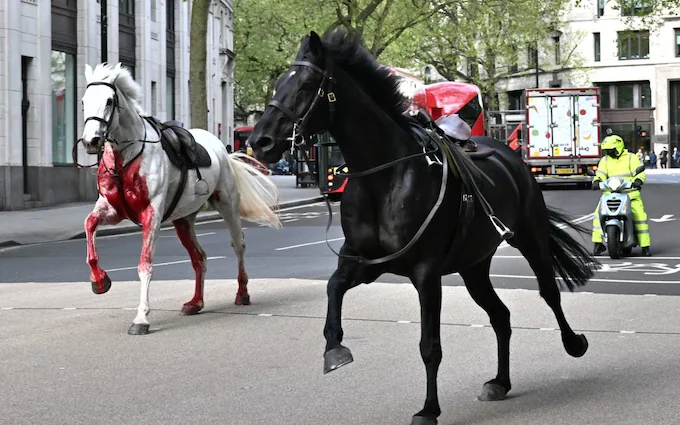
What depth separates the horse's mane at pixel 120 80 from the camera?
969 cm

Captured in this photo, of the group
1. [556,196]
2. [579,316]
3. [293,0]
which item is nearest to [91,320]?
[579,316]

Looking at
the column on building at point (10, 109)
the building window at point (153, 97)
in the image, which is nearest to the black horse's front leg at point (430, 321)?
the column on building at point (10, 109)

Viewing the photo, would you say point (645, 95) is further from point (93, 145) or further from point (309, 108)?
point (309, 108)

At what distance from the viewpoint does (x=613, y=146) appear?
16719 millimetres

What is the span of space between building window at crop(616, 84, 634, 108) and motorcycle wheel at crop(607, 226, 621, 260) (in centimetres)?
6952

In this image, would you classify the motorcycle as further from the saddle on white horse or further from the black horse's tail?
the black horse's tail

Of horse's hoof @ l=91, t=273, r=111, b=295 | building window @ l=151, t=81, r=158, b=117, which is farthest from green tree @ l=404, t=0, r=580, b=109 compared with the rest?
horse's hoof @ l=91, t=273, r=111, b=295

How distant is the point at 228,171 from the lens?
454 inches

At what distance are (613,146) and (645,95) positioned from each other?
68.9 meters

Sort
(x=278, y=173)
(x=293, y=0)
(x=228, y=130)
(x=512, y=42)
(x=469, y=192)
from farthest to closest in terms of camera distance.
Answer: (x=278, y=173) → (x=512, y=42) → (x=228, y=130) → (x=293, y=0) → (x=469, y=192)

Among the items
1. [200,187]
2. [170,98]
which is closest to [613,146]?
[200,187]

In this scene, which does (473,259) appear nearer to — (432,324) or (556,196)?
(432,324)

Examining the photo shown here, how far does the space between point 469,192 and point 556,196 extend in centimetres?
2924

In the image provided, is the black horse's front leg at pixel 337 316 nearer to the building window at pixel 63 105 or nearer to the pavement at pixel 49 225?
the pavement at pixel 49 225
